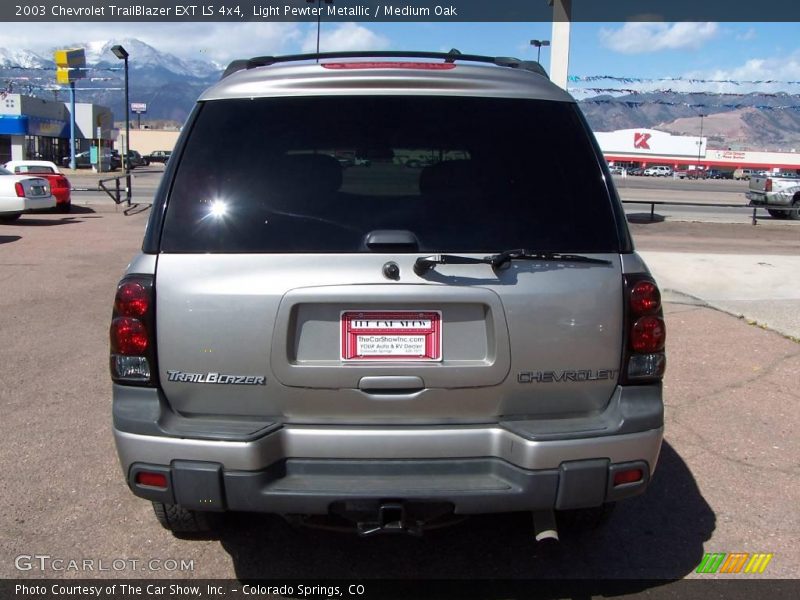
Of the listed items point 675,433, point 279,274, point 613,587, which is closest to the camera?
point 279,274

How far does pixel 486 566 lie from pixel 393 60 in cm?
234

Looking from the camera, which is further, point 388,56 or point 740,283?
point 740,283

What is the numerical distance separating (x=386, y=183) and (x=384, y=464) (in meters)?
1.13

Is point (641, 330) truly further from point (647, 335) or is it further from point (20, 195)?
point (20, 195)

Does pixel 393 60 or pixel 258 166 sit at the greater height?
pixel 393 60

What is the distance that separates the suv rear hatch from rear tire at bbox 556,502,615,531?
809 millimetres

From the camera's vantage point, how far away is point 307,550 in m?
3.47

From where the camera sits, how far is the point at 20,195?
673 inches

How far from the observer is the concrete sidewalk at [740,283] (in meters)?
8.64

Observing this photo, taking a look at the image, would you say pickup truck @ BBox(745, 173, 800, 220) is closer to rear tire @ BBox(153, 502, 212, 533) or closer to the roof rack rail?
the roof rack rail

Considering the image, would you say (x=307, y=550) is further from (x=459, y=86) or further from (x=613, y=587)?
(x=459, y=86)


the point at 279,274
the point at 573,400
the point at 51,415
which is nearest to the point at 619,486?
the point at 573,400
